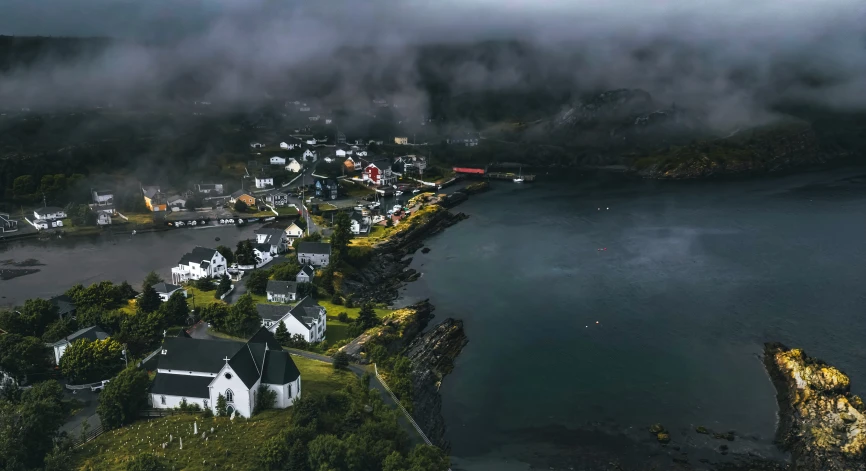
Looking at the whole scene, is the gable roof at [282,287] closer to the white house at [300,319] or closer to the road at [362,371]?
the white house at [300,319]

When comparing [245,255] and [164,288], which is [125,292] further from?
[245,255]

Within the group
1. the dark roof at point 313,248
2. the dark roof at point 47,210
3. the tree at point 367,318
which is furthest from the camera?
the dark roof at point 47,210

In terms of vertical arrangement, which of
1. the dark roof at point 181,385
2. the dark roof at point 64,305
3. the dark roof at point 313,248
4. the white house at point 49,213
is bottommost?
the dark roof at point 181,385

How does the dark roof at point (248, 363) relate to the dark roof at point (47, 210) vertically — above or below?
below

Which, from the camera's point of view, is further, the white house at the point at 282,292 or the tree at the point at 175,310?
the white house at the point at 282,292

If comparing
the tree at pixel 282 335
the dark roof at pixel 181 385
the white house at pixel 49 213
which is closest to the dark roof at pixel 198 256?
the tree at pixel 282 335

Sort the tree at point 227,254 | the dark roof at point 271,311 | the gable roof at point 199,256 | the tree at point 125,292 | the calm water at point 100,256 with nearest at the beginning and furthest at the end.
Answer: the dark roof at point 271,311
the tree at point 125,292
the gable roof at point 199,256
the calm water at point 100,256
the tree at point 227,254

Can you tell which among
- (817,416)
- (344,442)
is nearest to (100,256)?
(344,442)

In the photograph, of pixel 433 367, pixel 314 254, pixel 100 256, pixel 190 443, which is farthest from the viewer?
pixel 100 256
